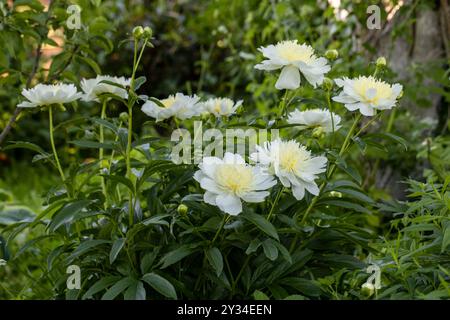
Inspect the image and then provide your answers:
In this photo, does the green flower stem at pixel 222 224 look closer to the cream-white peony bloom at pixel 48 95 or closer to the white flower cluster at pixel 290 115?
the white flower cluster at pixel 290 115

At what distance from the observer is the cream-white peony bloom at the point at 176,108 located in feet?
4.65

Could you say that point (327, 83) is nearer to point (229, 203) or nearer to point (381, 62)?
point (381, 62)

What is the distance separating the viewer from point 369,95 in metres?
1.26

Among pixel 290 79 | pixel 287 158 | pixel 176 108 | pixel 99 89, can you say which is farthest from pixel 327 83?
pixel 99 89

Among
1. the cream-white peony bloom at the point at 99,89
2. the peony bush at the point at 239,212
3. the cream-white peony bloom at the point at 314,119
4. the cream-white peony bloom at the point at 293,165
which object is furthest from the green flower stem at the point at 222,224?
the cream-white peony bloom at the point at 99,89

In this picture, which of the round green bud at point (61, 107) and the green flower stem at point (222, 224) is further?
the round green bud at point (61, 107)

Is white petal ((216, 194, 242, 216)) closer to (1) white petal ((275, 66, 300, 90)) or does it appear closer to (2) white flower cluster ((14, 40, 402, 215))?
(2) white flower cluster ((14, 40, 402, 215))

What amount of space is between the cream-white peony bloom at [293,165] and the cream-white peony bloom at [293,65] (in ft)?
0.50

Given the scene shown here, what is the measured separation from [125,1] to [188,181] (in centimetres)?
332

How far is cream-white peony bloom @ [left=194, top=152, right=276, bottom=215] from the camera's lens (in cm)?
116

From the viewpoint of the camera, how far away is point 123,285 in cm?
125

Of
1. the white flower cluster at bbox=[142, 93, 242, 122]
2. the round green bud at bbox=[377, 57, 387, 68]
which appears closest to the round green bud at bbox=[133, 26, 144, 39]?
the white flower cluster at bbox=[142, 93, 242, 122]
